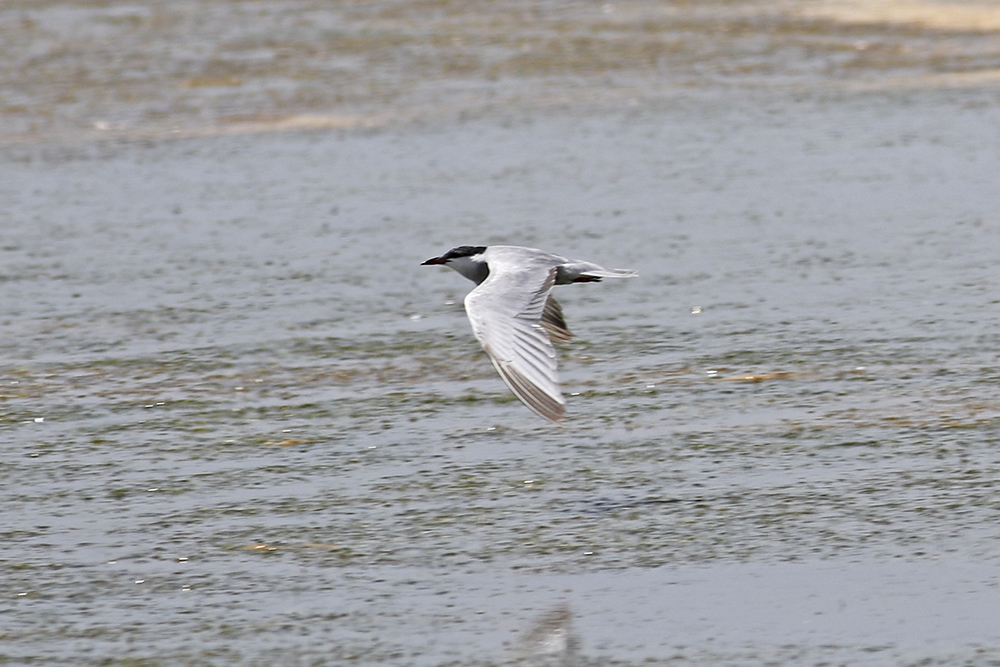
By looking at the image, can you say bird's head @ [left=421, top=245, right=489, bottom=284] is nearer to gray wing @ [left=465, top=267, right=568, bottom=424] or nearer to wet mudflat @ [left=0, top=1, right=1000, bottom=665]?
wet mudflat @ [left=0, top=1, right=1000, bottom=665]

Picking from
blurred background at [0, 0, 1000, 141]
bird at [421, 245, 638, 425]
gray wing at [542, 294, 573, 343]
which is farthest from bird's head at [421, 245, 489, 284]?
blurred background at [0, 0, 1000, 141]

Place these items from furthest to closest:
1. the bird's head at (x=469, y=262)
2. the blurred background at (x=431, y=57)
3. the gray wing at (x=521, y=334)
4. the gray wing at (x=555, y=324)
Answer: the blurred background at (x=431, y=57), the bird's head at (x=469, y=262), the gray wing at (x=555, y=324), the gray wing at (x=521, y=334)

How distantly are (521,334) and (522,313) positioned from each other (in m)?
0.19

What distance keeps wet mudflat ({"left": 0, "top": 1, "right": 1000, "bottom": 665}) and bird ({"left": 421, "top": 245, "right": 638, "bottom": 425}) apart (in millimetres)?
322

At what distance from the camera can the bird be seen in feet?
17.5

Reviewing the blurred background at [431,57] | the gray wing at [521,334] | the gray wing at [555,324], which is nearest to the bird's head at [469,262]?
the gray wing at [555,324]

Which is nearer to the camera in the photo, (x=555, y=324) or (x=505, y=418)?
(x=505, y=418)

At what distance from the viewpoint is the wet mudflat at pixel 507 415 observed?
4551 mm

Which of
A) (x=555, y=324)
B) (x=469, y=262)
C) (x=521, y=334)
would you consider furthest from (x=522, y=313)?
(x=469, y=262)

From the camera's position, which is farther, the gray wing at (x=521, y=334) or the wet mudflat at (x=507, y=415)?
the gray wing at (x=521, y=334)

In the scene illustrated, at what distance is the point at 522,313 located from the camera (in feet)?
18.9

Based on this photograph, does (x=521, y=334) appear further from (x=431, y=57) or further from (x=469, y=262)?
(x=431, y=57)

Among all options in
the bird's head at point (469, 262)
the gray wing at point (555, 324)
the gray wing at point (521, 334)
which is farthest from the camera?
the bird's head at point (469, 262)

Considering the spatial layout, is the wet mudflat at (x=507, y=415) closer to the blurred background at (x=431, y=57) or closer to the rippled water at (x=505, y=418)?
the rippled water at (x=505, y=418)
